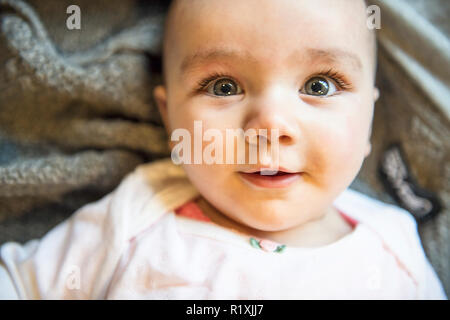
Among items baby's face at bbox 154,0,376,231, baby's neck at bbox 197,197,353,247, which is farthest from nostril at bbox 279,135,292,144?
baby's neck at bbox 197,197,353,247

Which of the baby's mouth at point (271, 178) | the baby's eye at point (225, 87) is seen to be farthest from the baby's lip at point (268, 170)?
the baby's eye at point (225, 87)

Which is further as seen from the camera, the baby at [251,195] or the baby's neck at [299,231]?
the baby's neck at [299,231]

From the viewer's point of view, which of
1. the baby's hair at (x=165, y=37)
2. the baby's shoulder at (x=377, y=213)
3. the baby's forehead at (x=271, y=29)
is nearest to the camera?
the baby's forehead at (x=271, y=29)

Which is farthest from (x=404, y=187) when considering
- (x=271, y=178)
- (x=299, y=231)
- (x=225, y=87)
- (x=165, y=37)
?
(x=165, y=37)

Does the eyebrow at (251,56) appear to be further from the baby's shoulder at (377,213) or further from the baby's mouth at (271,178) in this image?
the baby's shoulder at (377,213)

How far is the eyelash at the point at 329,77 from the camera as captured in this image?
901 mm

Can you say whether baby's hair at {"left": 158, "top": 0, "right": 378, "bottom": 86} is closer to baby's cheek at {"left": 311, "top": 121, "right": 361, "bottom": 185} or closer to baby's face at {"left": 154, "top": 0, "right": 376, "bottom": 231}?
baby's face at {"left": 154, "top": 0, "right": 376, "bottom": 231}

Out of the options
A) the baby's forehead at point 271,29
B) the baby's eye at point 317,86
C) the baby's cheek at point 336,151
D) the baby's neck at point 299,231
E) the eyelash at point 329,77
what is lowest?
the baby's neck at point 299,231

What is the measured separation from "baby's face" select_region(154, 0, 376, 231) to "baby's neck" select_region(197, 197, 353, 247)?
0.06 meters

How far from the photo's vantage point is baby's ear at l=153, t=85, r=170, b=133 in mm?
1061

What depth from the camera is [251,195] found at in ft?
2.93

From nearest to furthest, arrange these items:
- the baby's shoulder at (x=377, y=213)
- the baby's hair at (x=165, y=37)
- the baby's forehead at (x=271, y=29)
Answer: the baby's forehead at (x=271, y=29) → the baby's hair at (x=165, y=37) → the baby's shoulder at (x=377, y=213)

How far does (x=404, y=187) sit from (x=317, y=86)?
0.48m

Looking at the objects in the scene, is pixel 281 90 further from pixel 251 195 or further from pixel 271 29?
pixel 251 195
